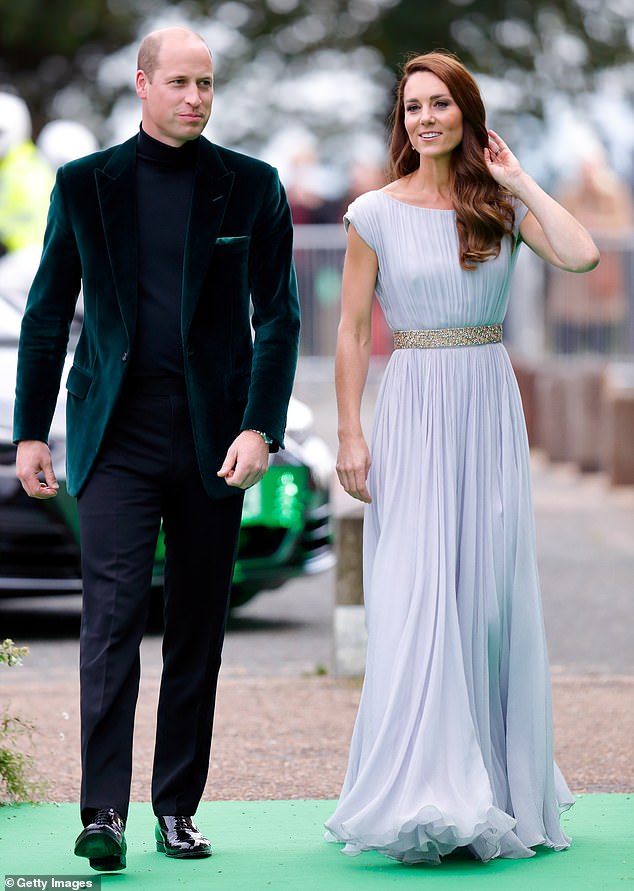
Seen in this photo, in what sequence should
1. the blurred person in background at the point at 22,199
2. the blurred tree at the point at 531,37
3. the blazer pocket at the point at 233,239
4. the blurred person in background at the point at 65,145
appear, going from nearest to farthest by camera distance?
the blazer pocket at the point at 233,239 → the blurred person in background at the point at 22,199 → the blurred person in background at the point at 65,145 → the blurred tree at the point at 531,37

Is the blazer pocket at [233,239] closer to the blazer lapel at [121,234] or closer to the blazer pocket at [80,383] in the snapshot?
the blazer lapel at [121,234]

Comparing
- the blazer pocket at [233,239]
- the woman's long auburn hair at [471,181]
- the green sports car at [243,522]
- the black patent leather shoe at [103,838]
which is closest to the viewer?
the black patent leather shoe at [103,838]

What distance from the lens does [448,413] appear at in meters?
5.09

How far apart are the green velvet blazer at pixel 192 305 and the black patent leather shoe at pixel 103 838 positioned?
0.81 metres

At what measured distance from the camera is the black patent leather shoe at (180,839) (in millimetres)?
5008

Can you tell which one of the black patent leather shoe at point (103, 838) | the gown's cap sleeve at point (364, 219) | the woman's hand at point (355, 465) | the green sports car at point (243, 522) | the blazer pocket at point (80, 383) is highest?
the gown's cap sleeve at point (364, 219)

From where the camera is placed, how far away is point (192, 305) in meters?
4.81

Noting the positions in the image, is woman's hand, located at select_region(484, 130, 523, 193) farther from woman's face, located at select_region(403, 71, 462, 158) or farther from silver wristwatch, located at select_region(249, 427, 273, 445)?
silver wristwatch, located at select_region(249, 427, 273, 445)

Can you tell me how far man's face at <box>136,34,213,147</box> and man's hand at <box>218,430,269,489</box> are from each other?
76 centimetres

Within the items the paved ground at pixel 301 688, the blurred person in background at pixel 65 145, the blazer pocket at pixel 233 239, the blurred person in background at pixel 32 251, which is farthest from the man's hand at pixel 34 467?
the blurred person in background at pixel 65 145

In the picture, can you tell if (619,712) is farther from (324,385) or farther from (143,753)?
(324,385)

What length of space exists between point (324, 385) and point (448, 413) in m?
14.1

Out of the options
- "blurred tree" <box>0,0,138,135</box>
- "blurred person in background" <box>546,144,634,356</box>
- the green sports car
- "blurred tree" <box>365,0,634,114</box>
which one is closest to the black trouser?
the green sports car

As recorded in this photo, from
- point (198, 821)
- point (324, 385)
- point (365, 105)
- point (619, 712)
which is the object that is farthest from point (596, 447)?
point (365, 105)
